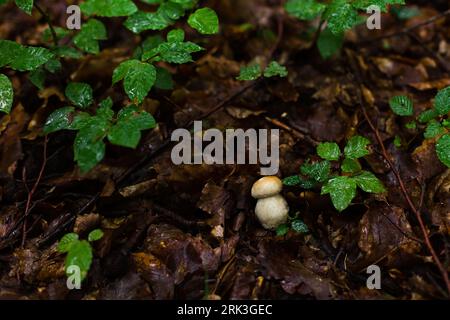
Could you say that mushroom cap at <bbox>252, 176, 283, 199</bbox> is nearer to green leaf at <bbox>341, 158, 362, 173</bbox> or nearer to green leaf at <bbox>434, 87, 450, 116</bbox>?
green leaf at <bbox>341, 158, 362, 173</bbox>

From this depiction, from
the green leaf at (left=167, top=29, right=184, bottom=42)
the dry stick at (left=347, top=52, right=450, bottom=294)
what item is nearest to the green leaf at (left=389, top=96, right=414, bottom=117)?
the dry stick at (left=347, top=52, right=450, bottom=294)

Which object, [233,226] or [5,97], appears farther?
[233,226]

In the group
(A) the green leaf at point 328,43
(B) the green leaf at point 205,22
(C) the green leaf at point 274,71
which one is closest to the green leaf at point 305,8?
(A) the green leaf at point 328,43

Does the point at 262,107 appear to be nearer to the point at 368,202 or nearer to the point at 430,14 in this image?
the point at 368,202
